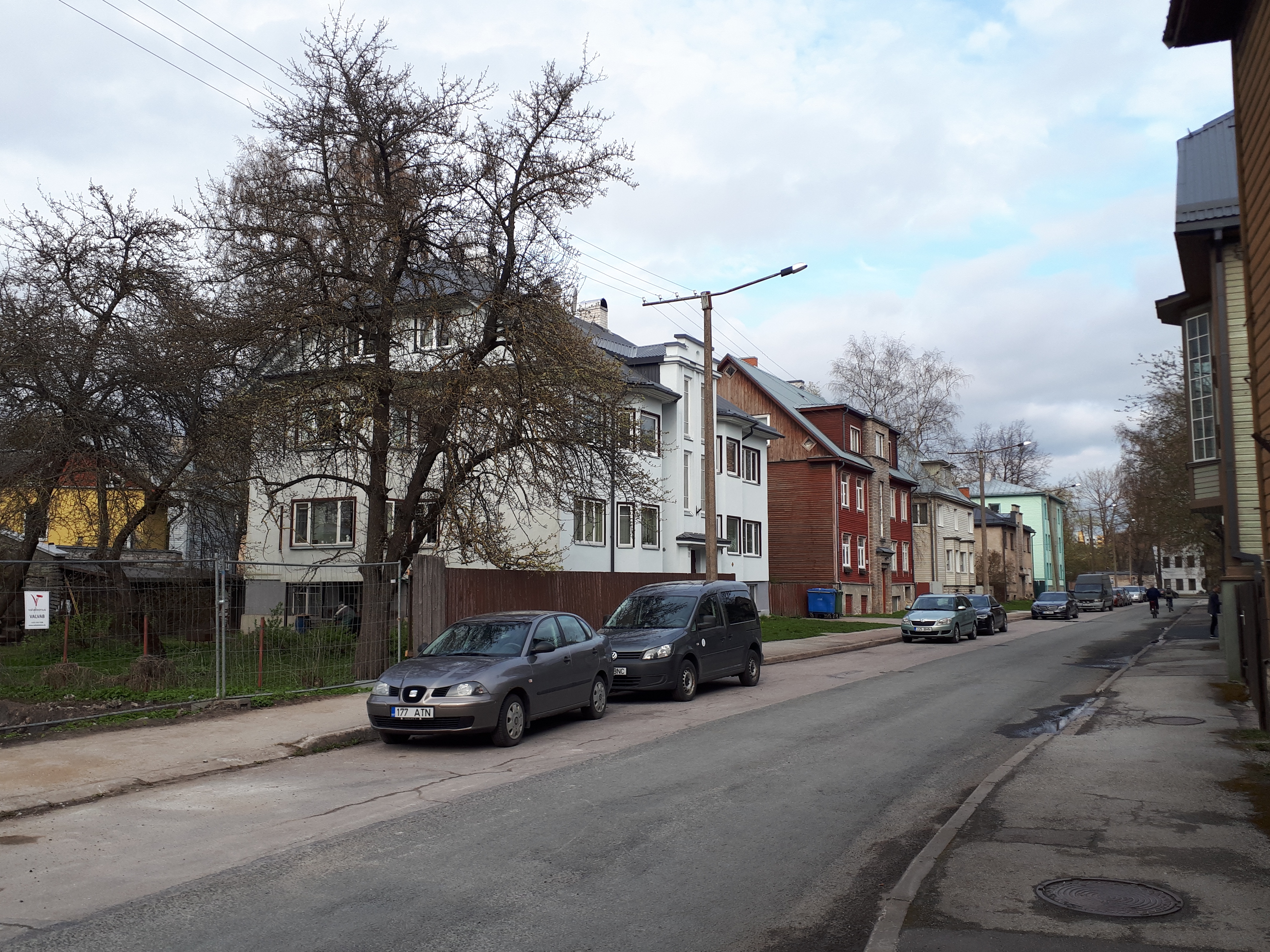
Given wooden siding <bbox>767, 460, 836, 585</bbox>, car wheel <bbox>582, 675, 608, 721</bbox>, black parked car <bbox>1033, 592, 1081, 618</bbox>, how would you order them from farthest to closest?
1. black parked car <bbox>1033, 592, 1081, 618</bbox>
2. wooden siding <bbox>767, 460, 836, 585</bbox>
3. car wheel <bbox>582, 675, 608, 721</bbox>

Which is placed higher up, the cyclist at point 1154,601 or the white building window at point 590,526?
the white building window at point 590,526

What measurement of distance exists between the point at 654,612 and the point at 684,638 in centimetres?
109

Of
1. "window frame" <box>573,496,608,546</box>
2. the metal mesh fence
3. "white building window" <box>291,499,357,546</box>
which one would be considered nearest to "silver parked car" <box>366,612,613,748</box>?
the metal mesh fence

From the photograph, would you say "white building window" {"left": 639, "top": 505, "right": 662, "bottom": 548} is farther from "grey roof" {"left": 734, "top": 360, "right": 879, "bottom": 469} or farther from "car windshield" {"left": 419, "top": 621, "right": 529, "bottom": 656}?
"car windshield" {"left": 419, "top": 621, "right": 529, "bottom": 656}

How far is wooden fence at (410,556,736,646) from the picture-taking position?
57.9 ft

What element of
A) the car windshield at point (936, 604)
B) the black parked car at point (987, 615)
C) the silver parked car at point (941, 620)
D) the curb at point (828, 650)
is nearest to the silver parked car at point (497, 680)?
the curb at point (828, 650)

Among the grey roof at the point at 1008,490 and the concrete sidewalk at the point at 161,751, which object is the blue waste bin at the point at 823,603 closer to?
the concrete sidewalk at the point at 161,751

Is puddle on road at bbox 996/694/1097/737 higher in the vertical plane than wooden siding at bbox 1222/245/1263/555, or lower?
lower

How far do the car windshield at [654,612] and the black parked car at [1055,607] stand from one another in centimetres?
3701


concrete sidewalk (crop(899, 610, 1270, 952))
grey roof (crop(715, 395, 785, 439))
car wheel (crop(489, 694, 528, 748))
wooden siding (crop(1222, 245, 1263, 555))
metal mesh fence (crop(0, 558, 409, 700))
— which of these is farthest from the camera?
grey roof (crop(715, 395, 785, 439))

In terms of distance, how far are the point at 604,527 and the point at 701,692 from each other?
15.1 meters

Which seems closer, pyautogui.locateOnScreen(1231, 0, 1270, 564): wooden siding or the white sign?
pyautogui.locateOnScreen(1231, 0, 1270, 564): wooden siding

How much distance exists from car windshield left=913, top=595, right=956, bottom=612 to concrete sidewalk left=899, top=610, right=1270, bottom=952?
1949 cm

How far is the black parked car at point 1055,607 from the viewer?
48531 mm
